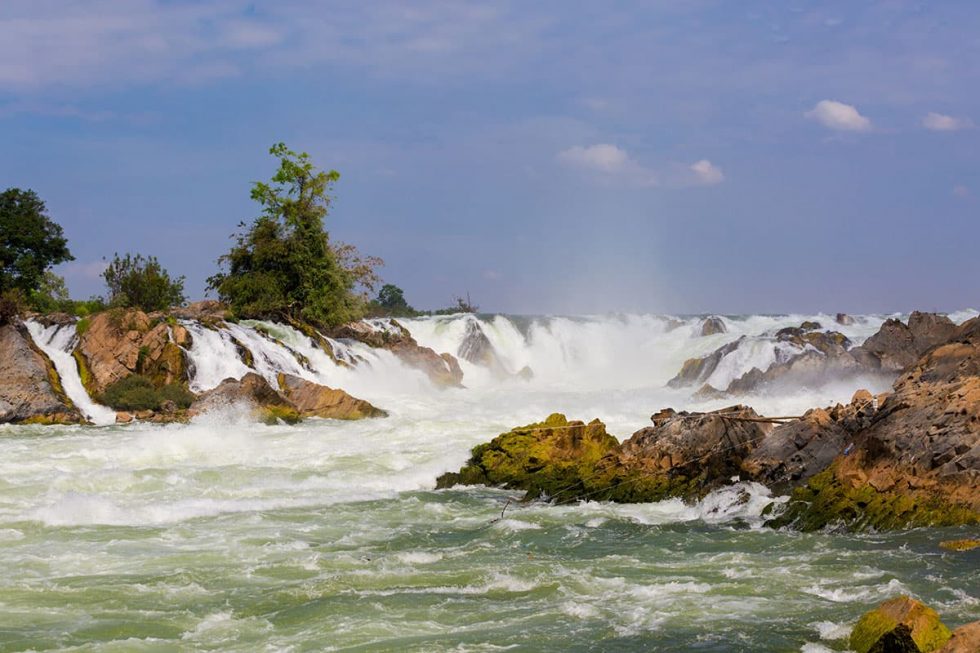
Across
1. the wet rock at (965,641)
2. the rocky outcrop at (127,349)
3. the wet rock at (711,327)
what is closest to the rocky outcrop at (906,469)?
the wet rock at (965,641)

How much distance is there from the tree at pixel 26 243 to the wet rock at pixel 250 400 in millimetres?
18863

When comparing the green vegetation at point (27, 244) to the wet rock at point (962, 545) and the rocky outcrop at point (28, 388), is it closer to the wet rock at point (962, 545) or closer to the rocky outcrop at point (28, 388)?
the rocky outcrop at point (28, 388)

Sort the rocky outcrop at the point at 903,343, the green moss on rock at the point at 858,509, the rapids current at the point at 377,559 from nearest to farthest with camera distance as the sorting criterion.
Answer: the rapids current at the point at 377,559
the green moss on rock at the point at 858,509
the rocky outcrop at the point at 903,343

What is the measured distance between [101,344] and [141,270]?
43.9 feet

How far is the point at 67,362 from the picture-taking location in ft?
110

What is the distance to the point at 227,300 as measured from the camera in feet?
157

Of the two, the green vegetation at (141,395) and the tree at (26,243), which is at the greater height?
the tree at (26,243)

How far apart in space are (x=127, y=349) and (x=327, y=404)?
6777 millimetres

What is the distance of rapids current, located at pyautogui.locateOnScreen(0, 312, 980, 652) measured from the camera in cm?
1109

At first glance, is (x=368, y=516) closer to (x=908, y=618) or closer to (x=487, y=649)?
(x=487, y=649)

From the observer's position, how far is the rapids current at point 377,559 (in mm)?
11094

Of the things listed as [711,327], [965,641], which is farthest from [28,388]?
[711,327]

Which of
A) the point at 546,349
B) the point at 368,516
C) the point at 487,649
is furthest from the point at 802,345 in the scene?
the point at 487,649

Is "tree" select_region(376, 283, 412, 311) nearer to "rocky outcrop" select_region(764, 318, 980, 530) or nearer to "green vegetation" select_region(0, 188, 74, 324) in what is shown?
"green vegetation" select_region(0, 188, 74, 324)
